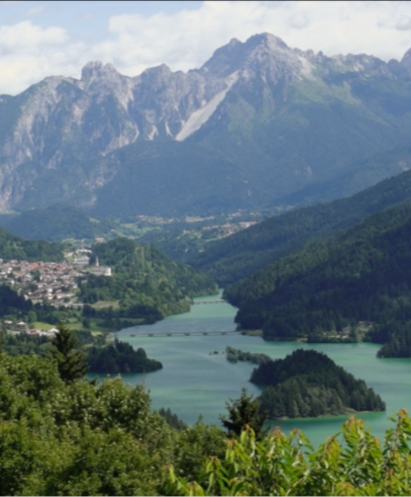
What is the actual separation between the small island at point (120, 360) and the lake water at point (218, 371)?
133 cm

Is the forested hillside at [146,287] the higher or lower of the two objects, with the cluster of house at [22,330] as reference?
higher

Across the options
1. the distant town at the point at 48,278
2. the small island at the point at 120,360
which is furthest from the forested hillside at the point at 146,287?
the small island at the point at 120,360

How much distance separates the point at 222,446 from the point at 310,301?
108538 mm

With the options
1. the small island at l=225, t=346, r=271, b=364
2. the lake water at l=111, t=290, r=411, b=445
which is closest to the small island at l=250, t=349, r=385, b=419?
the lake water at l=111, t=290, r=411, b=445

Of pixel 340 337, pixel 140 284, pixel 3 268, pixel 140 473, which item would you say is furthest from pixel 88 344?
pixel 140 473

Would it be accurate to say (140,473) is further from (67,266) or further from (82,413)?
(67,266)

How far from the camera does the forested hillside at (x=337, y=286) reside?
453ft

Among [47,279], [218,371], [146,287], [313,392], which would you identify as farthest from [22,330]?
[313,392]

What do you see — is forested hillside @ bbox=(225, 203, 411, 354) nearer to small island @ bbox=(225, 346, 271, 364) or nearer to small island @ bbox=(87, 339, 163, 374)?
small island @ bbox=(225, 346, 271, 364)

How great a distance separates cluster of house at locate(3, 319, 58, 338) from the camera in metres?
132

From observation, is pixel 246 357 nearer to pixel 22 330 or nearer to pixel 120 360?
pixel 120 360

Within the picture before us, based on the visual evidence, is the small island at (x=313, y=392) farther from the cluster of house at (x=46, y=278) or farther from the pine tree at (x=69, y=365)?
the cluster of house at (x=46, y=278)

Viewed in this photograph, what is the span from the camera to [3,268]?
186875 millimetres

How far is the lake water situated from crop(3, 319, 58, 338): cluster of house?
306 inches
